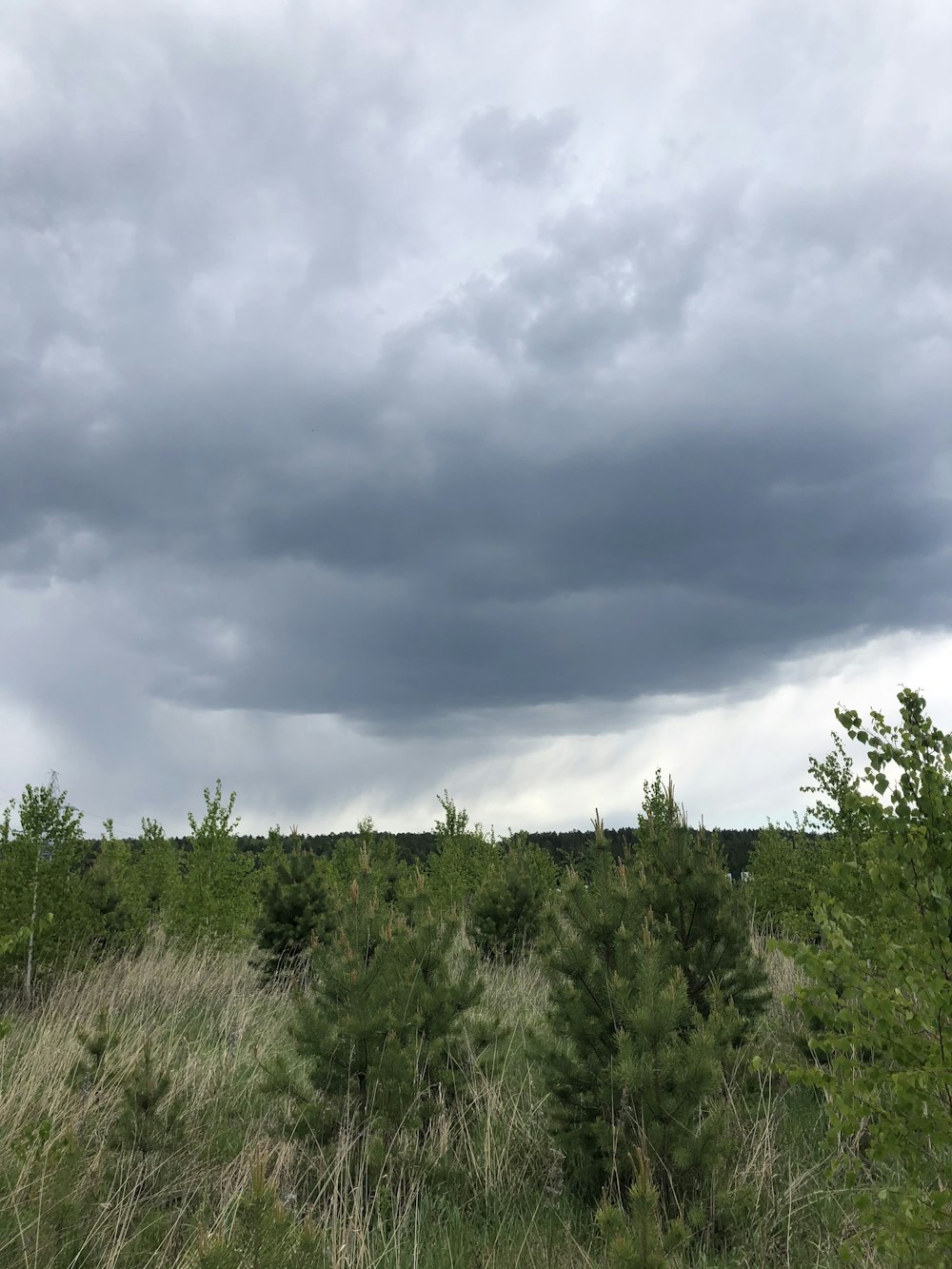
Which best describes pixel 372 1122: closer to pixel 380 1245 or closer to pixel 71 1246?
pixel 380 1245

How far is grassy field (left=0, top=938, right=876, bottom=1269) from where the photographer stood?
4.82 meters

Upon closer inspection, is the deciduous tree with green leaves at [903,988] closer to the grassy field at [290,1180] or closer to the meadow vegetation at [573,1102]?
the meadow vegetation at [573,1102]

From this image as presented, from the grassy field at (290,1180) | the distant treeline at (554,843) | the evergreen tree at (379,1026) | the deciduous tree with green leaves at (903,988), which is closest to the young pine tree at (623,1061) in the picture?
the grassy field at (290,1180)

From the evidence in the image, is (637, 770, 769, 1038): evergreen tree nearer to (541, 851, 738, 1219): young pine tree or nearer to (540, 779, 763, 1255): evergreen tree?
(540, 779, 763, 1255): evergreen tree

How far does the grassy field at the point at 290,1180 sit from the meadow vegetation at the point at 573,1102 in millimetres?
25

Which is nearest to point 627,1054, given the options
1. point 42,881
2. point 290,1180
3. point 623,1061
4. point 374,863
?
point 623,1061

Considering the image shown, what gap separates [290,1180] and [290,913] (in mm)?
9169

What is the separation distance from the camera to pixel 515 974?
15.0 metres

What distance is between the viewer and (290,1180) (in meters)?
6.05

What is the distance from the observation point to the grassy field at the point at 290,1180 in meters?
4.82

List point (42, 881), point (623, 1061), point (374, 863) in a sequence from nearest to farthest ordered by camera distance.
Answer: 1. point (623, 1061)
2. point (42, 881)
3. point (374, 863)

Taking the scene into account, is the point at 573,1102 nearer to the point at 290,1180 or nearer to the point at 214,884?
the point at 290,1180

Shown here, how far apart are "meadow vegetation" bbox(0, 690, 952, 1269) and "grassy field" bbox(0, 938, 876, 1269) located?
25 millimetres

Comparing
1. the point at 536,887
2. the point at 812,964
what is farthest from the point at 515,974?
the point at 812,964
